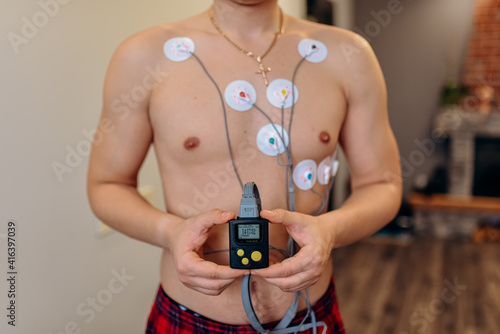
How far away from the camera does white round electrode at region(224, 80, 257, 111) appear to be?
36.1 inches

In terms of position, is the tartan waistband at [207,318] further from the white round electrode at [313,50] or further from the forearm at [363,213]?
the white round electrode at [313,50]

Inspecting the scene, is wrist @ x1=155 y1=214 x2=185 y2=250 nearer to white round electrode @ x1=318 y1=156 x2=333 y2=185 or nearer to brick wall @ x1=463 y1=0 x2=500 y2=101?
white round electrode @ x1=318 y1=156 x2=333 y2=185

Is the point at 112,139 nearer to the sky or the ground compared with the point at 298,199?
nearer to the sky

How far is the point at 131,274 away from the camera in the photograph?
1.58m

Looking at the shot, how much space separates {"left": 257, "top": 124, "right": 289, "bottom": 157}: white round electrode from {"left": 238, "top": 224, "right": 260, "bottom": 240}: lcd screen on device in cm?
25

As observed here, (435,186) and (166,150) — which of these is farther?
→ (435,186)

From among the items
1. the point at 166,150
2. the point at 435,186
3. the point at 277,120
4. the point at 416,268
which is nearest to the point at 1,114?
the point at 166,150

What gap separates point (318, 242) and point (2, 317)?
2.53 feet

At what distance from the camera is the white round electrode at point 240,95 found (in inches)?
36.1

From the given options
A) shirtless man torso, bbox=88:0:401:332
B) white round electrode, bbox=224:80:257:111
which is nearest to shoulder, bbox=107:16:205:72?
shirtless man torso, bbox=88:0:401:332

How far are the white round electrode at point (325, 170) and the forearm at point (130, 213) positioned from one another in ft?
1.00

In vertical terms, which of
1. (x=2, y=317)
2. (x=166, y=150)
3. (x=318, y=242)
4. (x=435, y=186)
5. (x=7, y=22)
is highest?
(x=7, y=22)

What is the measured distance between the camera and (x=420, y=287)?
289 cm

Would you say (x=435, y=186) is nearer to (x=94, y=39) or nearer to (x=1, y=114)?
(x=94, y=39)
